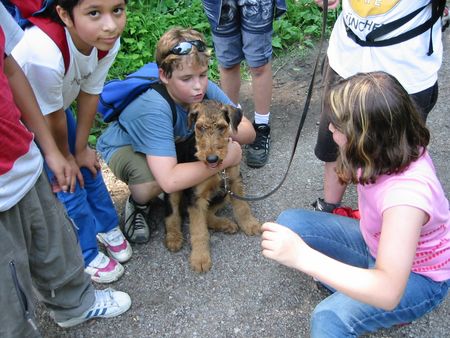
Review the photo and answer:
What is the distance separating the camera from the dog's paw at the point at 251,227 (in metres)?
3.01

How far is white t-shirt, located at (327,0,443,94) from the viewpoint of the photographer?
2.23 meters

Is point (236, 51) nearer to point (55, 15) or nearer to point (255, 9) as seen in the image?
point (255, 9)

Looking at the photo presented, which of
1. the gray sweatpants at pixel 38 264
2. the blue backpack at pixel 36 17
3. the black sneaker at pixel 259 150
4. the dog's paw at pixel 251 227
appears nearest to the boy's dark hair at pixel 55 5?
the blue backpack at pixel 36 17

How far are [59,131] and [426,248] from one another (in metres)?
1.81

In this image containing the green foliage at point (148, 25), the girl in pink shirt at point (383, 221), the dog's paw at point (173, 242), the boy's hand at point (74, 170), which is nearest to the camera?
the girl in pink shirt at point (383, 221)

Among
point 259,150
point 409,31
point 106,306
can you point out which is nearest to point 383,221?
point 409,31

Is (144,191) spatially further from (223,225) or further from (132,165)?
(223,225)

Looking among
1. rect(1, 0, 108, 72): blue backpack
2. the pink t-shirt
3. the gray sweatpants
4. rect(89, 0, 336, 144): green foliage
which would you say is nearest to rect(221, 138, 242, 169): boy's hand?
the pink t-shirt

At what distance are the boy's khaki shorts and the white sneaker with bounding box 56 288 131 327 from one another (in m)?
0.77

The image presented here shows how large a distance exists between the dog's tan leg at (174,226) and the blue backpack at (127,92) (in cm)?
53

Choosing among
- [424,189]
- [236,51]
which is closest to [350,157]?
[424,189]

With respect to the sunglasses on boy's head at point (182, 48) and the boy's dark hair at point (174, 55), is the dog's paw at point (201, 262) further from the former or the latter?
the sunglasses on boy's head at point (182, 48)

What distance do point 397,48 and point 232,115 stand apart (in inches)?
40.4

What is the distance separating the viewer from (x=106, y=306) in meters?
2.45
